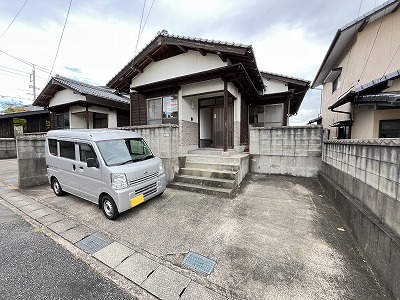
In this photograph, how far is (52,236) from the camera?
10.7ft

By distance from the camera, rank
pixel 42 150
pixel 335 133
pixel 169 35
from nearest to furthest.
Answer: pixel 42 150
pixel 169 35
pixel 335 133

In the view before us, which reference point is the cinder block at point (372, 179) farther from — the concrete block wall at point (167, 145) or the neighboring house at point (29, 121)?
Answer: the neighboring house at point (29, 121)

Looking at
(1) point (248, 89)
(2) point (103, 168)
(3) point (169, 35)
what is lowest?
(2) point (103, 168)

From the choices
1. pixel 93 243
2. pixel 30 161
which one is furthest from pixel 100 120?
pixel 93 243

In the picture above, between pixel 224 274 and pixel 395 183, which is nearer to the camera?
pixel 395 183

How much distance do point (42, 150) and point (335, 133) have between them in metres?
15.4

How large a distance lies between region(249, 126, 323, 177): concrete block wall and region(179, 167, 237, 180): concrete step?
6.99 ft

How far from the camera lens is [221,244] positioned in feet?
9.71

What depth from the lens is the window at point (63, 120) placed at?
1247cm

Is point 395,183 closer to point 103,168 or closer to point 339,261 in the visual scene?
point 339,261

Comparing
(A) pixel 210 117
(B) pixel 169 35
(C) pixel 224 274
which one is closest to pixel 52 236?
(C) pixel 224 274

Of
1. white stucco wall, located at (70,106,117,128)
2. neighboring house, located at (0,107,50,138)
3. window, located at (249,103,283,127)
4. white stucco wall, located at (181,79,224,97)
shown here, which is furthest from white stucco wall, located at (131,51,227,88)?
neighboring house, located at (0,107,50,138)

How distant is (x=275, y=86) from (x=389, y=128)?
565cm

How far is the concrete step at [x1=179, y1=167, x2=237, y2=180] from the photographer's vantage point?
5531 mm
